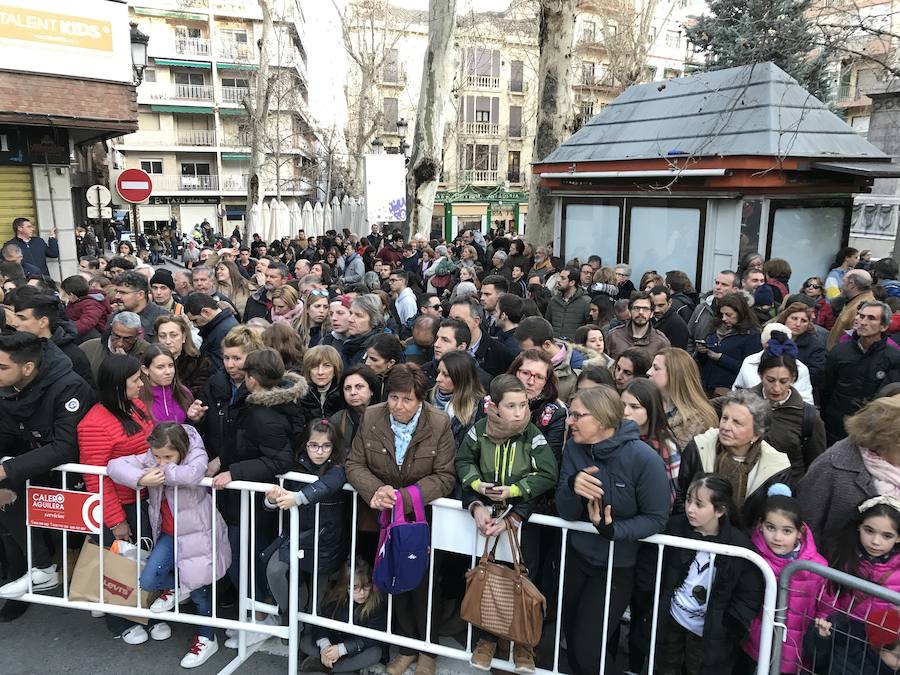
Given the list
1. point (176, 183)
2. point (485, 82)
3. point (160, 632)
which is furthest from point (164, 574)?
point (176, 183)

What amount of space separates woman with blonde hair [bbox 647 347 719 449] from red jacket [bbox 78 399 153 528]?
10.4 feet

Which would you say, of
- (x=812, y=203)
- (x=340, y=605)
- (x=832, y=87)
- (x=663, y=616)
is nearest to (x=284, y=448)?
(x=340, y=605)

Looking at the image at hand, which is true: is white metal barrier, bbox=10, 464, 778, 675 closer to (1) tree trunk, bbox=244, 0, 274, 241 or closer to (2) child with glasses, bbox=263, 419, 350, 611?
(2) child with glasses, bbox=263, 419, 350, 611

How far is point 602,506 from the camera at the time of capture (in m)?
3.16

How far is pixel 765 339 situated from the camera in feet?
15.6

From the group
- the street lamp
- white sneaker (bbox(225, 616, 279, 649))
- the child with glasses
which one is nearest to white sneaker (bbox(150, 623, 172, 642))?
white sneaker (bbox(225, 616, 279, 649))

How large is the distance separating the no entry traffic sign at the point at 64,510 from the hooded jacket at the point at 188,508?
281 mm

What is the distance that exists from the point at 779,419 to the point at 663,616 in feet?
5.07

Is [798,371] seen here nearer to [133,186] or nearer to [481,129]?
[133,186]

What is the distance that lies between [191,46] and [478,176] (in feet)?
74.4

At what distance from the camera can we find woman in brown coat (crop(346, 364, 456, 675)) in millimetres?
3586

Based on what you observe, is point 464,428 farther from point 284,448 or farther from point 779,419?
point 779,419

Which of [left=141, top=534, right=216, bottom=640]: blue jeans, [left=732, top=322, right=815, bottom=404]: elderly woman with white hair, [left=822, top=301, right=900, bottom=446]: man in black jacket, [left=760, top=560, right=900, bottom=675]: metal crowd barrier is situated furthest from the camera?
[left=822, top=301, right=900, bottom=446]: man in black jacket

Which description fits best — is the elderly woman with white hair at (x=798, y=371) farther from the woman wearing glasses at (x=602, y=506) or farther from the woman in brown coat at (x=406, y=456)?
the woman in brown coat at (x=406, y=456)
